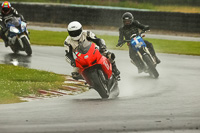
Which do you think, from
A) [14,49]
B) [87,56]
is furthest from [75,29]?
[14,49]

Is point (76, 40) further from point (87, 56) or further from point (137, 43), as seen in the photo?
point (137, 43)

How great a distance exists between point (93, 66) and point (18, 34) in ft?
28.7

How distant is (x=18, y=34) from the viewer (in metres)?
18.8

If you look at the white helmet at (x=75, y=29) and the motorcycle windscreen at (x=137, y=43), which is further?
the motorcycle windscreen at (x=137, y=43)

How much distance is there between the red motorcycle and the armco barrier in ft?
60.6

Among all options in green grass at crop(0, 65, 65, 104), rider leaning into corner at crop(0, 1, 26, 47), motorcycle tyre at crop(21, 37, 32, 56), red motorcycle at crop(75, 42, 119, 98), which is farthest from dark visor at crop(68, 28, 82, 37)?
rider leaning into corner at crop(0, 1, 26, 47)

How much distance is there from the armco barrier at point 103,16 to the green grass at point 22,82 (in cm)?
1505

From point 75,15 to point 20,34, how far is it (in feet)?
42.9

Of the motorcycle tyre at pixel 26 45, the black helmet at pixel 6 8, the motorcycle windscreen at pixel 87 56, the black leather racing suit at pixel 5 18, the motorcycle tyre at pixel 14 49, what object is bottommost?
the motorcycle tyre at pixel 14 49

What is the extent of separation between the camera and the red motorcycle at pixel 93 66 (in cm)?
1044

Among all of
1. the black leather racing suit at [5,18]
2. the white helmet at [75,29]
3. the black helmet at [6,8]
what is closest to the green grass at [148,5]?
the black leather racing suit at [5,18]

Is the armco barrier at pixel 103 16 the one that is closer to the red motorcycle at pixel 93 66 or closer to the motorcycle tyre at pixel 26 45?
the motorcycle tyre at pixel 26 45

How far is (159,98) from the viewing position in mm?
10539

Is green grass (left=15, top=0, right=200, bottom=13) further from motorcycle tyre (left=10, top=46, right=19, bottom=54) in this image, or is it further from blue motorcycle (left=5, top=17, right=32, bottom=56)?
blue motorcycle (left=5, top=17, right=32, bottom=56)
